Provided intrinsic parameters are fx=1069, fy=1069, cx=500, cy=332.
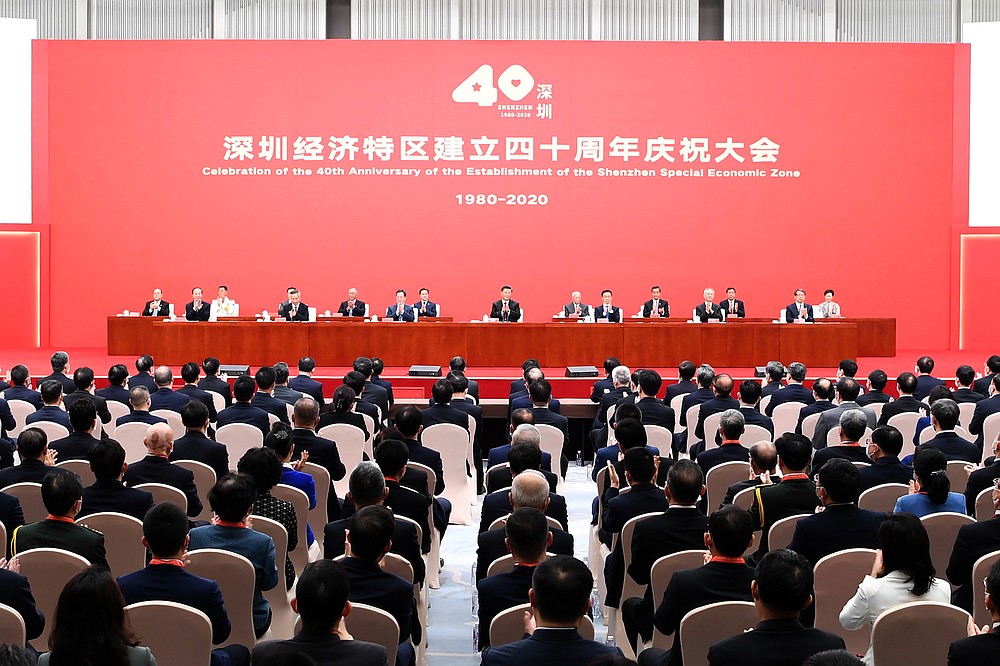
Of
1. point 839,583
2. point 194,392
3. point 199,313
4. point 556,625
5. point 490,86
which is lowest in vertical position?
point 839,583

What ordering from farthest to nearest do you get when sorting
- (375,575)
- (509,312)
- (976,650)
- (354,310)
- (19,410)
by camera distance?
(354,310), (509,312), (19,410), (375,575), (976,650)

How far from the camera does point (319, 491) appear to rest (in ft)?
15.9

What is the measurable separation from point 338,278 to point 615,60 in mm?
4515

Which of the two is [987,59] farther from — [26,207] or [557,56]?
[26,207]

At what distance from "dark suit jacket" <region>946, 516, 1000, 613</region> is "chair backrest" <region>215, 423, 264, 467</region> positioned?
11.6 feet

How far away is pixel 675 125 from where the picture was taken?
44.9 feet

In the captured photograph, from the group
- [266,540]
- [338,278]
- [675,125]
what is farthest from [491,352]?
[266,540]

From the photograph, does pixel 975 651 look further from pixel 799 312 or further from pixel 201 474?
pixel 799 312

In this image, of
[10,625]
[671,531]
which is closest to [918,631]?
[671,531]

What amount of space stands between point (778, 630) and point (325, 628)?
3.53 feet

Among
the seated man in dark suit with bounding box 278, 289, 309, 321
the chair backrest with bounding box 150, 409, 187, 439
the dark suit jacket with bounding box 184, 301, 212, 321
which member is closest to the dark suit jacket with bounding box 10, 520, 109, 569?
the chair backrest with bounding box 150, 409, 187, 439

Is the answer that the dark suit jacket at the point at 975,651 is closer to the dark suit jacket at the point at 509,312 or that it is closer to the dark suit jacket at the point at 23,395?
the dark suit jacket at the point at 23,395

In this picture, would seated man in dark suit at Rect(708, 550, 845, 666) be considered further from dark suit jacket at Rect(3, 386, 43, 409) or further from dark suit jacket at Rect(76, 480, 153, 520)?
dark suit jacket at Rect(3, 386, 43, 409)

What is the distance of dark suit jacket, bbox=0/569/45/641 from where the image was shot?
9.73 feet
